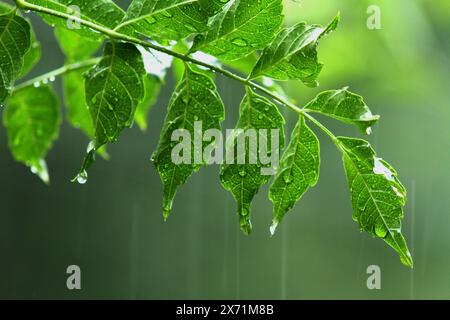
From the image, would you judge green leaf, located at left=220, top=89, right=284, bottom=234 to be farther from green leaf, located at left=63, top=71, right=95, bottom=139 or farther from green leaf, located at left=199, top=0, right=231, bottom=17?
green leaf, located at left=63, top=71, right=95, bottom=139

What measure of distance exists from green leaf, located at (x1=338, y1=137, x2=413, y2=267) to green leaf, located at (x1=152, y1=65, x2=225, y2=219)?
0.44ft

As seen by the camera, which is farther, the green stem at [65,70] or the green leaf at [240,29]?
the green stem at [65,70]

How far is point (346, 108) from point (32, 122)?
601 mm

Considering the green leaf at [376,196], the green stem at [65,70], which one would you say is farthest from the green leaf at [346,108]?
the green stem at [65,70]

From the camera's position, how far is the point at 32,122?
991mm

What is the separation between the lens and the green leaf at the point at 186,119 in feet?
1.84

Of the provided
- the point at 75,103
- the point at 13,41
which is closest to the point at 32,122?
the point at 75,103

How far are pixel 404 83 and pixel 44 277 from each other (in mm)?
2783

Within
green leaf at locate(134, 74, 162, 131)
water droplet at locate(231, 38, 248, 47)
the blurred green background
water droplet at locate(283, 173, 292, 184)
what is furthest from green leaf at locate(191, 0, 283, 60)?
the blurred green background

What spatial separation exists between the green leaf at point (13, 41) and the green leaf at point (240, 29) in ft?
0.51

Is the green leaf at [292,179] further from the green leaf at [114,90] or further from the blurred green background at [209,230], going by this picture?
the blurred green background at [209,230]

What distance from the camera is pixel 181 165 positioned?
1.84 ft
